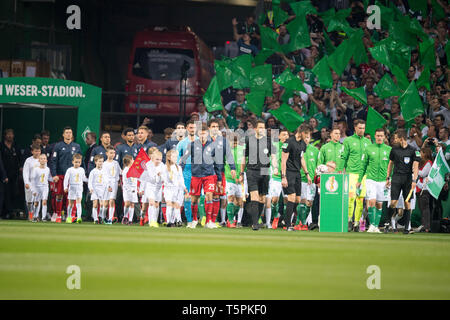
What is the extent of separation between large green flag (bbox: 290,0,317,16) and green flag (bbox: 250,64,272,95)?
214 cm

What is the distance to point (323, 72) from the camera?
73.0ft

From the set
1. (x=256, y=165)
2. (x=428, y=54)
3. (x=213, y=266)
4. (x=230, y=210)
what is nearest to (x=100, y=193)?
(x=230, y=210)

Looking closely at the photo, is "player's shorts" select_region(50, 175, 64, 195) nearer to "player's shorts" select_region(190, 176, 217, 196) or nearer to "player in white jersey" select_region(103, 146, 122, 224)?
"player in white jersey" select_region(103, 146, 122, 224)

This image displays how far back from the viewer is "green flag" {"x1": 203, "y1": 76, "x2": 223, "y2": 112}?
877 inches

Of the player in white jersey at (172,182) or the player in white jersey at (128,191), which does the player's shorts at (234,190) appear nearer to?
the player in white jersey at (172,182)

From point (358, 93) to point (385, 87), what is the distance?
0.91 metres

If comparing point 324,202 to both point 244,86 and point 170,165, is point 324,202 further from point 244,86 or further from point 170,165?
point 244,86

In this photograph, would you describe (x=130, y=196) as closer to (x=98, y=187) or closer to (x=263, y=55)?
(x=98, y=187)

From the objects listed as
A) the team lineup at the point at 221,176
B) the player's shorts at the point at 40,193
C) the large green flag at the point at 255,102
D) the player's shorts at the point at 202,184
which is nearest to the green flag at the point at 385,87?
the large green flag at the point at 255,102

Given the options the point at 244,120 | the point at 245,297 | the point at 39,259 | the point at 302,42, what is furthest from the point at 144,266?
the point at 302,42

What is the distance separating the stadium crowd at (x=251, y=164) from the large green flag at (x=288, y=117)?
26 centimetres

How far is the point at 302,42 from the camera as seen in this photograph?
23.5 m

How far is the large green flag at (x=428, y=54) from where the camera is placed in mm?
21922

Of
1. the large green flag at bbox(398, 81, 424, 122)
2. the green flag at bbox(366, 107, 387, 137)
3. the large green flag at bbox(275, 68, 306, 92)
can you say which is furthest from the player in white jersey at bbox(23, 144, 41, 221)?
the large green flag at bbox(398, 81, 424, 122)
